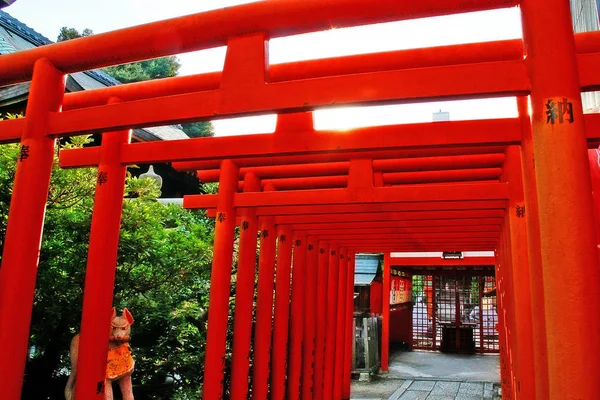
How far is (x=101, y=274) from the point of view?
3514 mm

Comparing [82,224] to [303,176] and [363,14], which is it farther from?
[363,14]

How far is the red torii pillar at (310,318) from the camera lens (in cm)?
706

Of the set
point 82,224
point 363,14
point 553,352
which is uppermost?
point 363,14

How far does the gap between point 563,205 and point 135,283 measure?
4893 millimetres

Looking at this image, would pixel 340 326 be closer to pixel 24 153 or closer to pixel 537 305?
pixel 24 153

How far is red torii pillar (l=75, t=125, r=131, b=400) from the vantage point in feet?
11.2

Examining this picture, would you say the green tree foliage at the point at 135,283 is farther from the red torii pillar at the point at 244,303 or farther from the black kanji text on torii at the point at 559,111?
the black kanji text on torii at the point at 559,111

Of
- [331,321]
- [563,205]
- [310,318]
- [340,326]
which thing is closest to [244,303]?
[310,318]

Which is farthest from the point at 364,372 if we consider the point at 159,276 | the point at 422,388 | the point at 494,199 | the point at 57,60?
the point at 57,60

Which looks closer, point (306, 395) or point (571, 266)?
point (571, 266)

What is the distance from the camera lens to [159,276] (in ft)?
19.4

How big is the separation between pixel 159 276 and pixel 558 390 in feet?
16.2

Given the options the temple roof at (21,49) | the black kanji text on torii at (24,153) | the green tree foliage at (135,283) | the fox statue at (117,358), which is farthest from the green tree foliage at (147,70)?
the black kanji text on torii at (24,153)

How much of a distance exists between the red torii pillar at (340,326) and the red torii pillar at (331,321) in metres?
0.33
